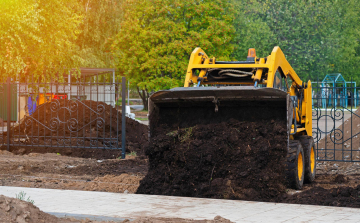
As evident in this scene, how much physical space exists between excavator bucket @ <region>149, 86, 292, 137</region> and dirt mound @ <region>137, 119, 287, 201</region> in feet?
0.98

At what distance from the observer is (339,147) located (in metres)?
13.4

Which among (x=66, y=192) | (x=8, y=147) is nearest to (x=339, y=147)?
(x=66, y=192)

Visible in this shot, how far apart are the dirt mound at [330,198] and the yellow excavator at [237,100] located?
1.71 ft

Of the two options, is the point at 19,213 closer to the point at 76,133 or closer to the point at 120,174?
the point at 120,174

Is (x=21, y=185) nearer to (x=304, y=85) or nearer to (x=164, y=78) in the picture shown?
(x=304, y=85)

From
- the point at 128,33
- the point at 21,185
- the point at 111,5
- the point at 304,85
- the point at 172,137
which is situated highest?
the point at 111,5

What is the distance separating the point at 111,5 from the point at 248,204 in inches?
Result: 1274

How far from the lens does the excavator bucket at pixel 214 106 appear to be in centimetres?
777

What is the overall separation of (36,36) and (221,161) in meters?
11.3

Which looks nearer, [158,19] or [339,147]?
[339,147]

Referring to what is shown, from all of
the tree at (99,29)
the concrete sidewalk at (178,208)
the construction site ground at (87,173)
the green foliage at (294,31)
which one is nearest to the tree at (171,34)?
the tree at (99,29)

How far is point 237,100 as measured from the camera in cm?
806

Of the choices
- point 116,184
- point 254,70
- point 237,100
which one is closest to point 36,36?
point 116,184

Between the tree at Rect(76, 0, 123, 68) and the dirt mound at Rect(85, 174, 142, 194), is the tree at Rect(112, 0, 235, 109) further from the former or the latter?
the dirt mound at Rect(85, 174, 142, 194)
